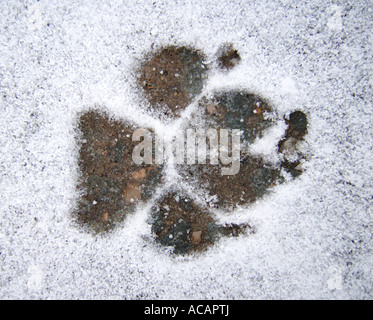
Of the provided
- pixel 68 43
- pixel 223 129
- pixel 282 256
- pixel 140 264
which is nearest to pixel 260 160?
pixel 223 129

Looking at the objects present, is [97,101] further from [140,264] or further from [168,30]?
[140,264]

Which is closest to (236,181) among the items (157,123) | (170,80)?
(157,123)

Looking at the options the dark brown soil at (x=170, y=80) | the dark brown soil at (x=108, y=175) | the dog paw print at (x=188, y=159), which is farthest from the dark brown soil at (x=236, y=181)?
the dark brown soil at (x=170, y=80)

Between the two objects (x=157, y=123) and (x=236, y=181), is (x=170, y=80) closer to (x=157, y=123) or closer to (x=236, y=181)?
(x=157, y=123)

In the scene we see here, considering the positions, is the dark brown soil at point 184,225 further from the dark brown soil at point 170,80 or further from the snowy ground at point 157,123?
the dark brown soil at point 170,80

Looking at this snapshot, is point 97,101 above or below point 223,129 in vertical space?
above

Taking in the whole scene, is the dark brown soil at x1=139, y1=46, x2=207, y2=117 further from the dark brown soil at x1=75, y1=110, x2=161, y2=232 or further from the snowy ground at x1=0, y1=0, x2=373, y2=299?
the dark brown soil at x1=75, y1=110, x2=161, y2=232
